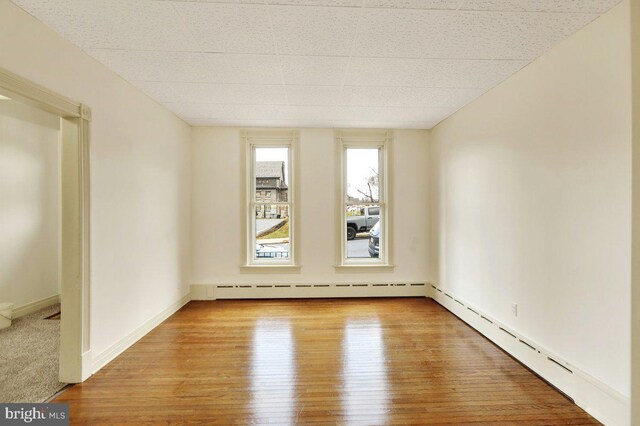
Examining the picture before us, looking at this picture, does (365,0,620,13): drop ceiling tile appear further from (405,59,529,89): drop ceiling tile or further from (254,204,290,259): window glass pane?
(254,204,290,259): window glass pane

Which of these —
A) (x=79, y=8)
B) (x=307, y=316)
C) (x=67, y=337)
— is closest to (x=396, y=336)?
(x=307, y=316)

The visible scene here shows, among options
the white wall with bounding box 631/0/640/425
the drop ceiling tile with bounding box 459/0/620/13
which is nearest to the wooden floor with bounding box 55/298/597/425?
the white wall with bounding box 631/0/640/425

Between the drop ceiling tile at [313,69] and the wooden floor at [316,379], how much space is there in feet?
8.55

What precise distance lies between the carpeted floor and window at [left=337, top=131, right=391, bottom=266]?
3506 mm

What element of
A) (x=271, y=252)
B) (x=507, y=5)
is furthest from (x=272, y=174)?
(x=507, y=5)

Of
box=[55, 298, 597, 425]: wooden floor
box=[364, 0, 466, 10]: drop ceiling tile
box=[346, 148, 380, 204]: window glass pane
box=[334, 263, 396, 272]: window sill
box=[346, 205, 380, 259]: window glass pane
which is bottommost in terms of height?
box=[55, 298, 597, 425]: wooden floor

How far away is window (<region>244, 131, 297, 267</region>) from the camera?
4.69 metres

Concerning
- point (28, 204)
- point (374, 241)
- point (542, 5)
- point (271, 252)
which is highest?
point (542, 5)

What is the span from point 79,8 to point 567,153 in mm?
3442

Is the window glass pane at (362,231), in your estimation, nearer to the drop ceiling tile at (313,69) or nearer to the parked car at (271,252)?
the parked car at (271,252)

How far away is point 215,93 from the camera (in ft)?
10.6

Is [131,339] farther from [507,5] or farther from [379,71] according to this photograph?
[507,5]

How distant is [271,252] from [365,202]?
5.59ft

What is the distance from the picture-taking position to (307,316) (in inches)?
151
